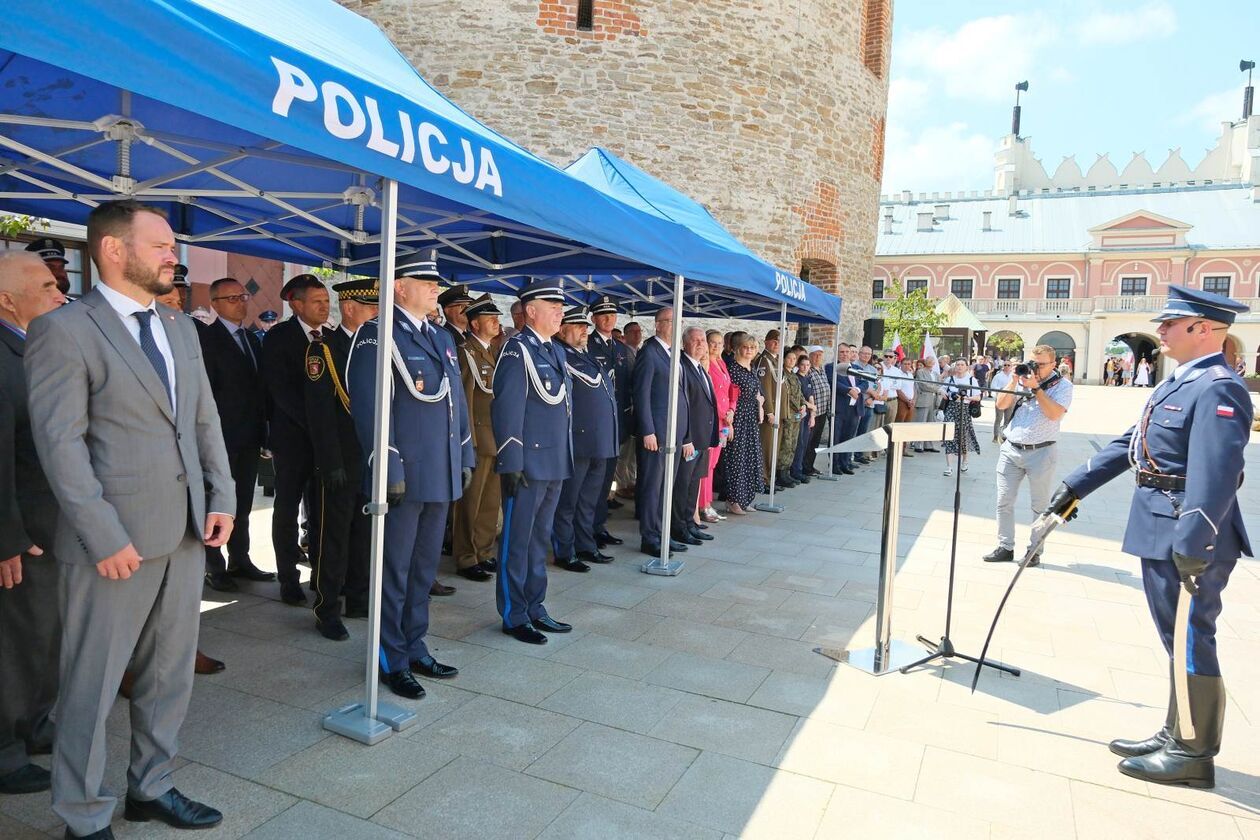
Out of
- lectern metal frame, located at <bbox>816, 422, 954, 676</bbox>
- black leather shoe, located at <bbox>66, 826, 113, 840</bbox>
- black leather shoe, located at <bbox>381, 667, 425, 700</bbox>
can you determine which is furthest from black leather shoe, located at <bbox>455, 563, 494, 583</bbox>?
black leather shoe, located at <bbox>66, 826, 113, 840</bbox>

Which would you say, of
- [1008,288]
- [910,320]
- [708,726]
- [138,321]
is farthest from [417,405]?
[1008,288]

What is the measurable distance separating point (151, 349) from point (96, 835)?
1.51 meters

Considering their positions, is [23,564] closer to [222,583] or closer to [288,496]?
[288,496]

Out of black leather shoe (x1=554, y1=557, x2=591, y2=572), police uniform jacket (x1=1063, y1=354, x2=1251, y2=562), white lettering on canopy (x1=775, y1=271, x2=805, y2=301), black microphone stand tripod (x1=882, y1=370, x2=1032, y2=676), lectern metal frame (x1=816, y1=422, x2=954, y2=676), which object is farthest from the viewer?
white lettering on canopy (x1=775, y1=271, x2=805, y2=301)

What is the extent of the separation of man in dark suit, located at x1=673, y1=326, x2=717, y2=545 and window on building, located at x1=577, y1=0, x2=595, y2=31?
820 cm

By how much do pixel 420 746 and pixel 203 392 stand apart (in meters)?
1.66

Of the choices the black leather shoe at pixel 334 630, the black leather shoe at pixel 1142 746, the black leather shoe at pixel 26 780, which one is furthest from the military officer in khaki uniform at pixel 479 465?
the black leather shoe at pixel 1142 746

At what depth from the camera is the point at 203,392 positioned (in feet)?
9.18

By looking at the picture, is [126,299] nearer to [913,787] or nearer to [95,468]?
[95,468]

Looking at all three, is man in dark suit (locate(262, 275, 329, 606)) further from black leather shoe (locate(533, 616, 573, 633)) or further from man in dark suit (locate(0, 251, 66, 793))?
man in dark suit (locate(0, 251, 66, 793))

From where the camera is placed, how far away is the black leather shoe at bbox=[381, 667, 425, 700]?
3797 millimetres

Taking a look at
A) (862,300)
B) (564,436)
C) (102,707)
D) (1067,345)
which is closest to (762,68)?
(862,300)

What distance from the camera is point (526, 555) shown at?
183 inches

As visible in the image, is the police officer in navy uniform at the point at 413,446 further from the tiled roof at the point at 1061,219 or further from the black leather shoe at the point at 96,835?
the tiled roof at the point at 1061,219
